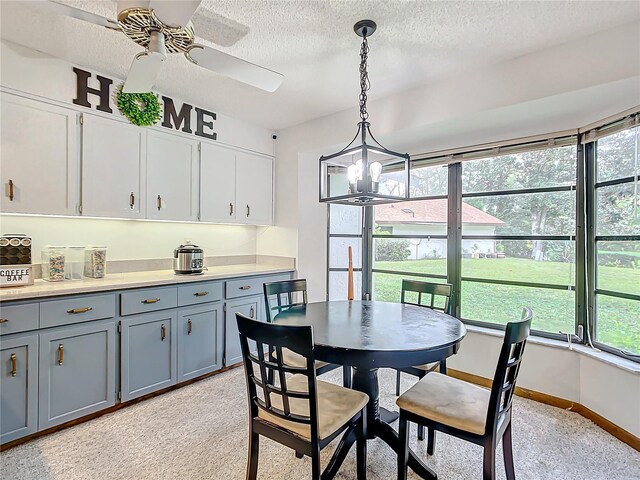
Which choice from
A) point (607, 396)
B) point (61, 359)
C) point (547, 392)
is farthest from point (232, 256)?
point (607, 396)

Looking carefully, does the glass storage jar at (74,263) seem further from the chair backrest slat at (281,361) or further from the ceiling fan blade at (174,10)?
the ceiling fan blade at (174,10)

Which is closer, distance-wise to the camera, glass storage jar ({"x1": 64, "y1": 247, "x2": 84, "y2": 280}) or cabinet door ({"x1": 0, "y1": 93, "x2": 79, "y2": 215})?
cabinet door ({"x1": 0, "y1": 93, "x2": 79, "y2": 215})

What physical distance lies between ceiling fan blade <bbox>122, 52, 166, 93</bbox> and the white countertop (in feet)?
4.57

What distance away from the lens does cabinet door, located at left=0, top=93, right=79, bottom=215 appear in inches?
93.1

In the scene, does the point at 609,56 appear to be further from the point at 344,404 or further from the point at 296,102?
the point at 344,404

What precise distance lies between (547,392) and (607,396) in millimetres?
435

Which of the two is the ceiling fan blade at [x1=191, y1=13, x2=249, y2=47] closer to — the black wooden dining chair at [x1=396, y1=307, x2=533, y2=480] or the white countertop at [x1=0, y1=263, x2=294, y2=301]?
the white countertop at [x1=0, y1=263, x2=294, y2=301]

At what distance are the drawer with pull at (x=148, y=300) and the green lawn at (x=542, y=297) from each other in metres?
2.36

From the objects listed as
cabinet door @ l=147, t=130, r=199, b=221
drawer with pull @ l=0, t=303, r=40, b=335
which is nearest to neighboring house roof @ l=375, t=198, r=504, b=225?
cabinet door @ l=147, t=130, r=199, b=221

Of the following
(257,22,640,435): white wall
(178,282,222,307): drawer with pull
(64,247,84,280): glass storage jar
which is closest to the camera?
(257,22,640,435): white wall

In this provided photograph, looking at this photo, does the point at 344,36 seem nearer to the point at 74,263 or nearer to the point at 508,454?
the point at 508,454

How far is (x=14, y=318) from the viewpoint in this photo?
2139 mm

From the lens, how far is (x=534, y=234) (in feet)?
9.93

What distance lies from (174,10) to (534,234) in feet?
10.2
